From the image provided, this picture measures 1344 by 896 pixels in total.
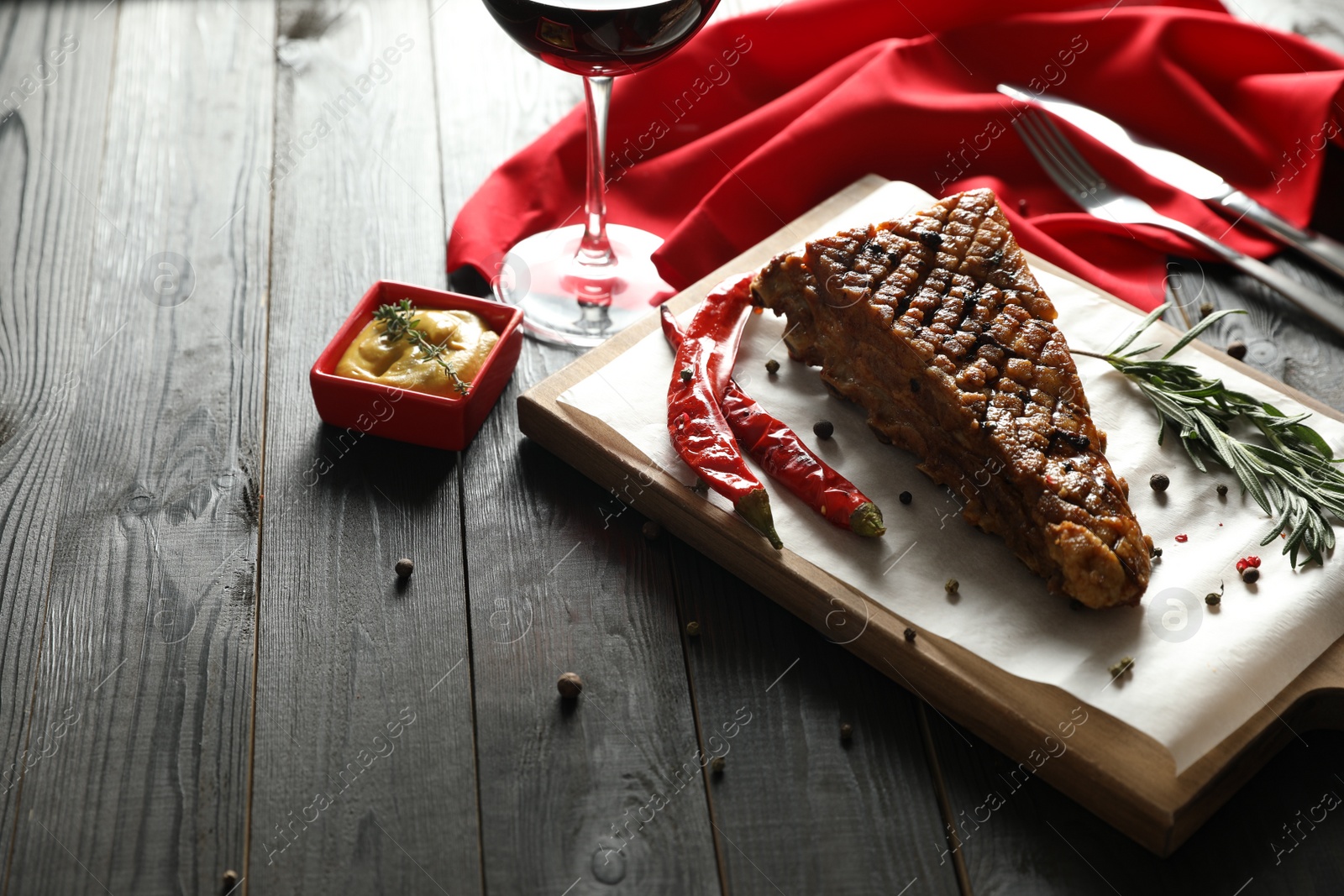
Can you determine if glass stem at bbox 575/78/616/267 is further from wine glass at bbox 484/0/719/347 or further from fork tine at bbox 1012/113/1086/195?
fork tine at bbox 1012/113/1086/195

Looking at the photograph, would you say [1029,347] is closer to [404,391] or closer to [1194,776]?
[1194,776]

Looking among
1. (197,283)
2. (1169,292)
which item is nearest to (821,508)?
(1169,292)

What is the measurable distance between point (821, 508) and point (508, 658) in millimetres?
581

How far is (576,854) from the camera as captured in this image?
1.64 metres

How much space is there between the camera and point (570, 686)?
1.80 metres

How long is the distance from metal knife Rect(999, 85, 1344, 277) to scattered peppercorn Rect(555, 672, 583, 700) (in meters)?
1.92

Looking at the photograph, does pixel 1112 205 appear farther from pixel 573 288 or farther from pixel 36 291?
pixel 36 291

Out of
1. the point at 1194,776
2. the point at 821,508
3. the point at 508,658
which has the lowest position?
the point at 508,658

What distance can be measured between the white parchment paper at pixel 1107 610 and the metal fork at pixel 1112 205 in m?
0.41

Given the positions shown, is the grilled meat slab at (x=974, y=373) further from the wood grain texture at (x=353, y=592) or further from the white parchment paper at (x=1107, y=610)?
the wood grain texture at (x=353, y=592)

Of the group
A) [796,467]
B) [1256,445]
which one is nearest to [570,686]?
[796,467]

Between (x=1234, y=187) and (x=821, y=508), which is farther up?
(x=1234, y=187)

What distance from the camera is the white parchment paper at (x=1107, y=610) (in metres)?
1.72

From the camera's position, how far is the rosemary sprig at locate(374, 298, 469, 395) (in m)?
2.19
